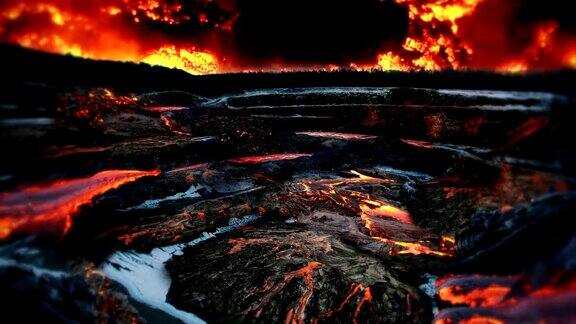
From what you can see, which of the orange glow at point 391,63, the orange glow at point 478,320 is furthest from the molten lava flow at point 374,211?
the orange glow at point 391,63

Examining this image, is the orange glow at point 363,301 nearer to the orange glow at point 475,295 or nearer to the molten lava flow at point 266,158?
the orange glow at point 475,295

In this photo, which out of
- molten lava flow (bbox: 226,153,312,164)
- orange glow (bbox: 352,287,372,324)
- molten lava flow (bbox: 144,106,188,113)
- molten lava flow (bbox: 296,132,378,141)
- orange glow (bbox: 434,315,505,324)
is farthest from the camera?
molten lava flow (bbox: 226,153,312,164)

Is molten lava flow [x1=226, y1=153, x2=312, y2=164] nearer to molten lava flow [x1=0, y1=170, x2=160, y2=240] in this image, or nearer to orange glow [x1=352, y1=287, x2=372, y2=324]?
molten lava flow [x1=0, y1=170, x2=160, y2=240]

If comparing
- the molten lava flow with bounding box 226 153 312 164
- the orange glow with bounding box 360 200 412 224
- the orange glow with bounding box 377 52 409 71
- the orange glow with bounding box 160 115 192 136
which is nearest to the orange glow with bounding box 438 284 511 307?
the orange glow with bounding box 360 200 412 224

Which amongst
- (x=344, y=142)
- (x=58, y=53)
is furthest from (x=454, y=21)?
(x=58, y=53)

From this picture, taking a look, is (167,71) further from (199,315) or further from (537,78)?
(537,78)

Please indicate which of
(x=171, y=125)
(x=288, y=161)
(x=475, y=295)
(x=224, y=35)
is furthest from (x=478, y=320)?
(x=224, y=35)

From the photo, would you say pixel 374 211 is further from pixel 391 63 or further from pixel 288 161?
pixel 391 63
